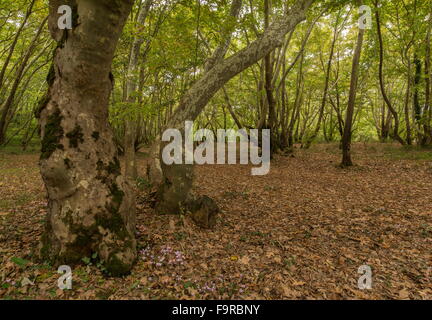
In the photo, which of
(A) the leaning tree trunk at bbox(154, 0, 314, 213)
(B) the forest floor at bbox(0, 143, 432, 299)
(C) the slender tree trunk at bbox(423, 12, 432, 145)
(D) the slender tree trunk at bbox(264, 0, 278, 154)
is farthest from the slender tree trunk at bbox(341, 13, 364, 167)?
(A) the leaning tree trunk at bbox(154, 0, 314, 213)

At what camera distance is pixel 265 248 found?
173 inches

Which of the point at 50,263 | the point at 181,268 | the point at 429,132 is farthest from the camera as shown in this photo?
the point at 429,132

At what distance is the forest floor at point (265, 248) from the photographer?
3219mm

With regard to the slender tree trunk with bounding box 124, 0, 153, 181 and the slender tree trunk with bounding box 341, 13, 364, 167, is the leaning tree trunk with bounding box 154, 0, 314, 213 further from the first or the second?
the slender tree trunk with bounding box 341, 13, 364, 167

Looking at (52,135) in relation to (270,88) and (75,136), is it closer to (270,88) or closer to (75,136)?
(75,136)

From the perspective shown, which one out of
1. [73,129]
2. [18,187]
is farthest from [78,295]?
[18,187]

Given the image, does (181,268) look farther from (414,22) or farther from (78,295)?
(414,22)

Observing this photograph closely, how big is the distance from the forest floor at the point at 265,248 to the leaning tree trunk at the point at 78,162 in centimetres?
30

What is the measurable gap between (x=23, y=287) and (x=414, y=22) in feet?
53.5

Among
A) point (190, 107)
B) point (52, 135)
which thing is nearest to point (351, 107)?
point (190, 107)

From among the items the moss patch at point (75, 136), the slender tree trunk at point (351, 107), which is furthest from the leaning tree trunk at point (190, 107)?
the slender tree trunk at point (351, 107)

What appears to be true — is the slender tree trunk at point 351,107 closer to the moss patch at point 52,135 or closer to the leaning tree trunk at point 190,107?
the leaning tree trunk at point 190,107

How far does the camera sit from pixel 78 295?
297cm
